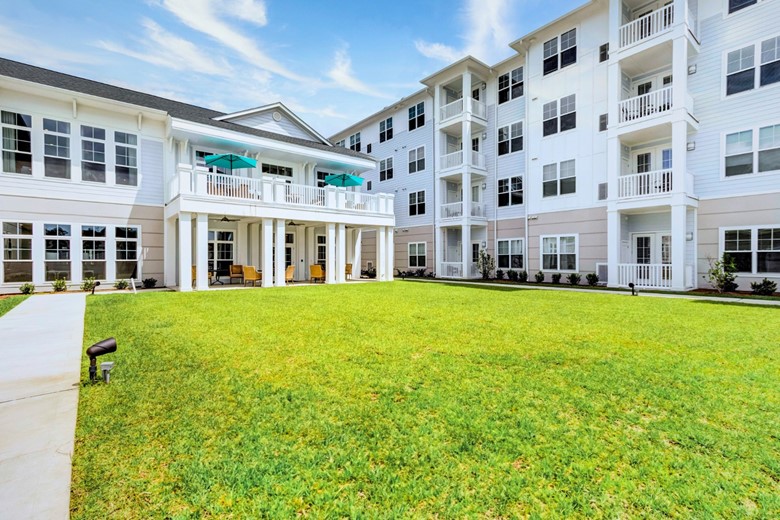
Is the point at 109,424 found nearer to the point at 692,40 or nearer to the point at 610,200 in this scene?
the point at 610,200

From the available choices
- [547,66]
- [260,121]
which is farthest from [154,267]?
[547,66]

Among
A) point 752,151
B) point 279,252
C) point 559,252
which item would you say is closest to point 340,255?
point 279,252

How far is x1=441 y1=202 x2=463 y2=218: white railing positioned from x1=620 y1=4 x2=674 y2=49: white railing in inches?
420

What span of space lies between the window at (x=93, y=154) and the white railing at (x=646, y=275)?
22.1m

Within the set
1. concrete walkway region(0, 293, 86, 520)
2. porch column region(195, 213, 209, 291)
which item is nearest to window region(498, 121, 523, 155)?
porch column region(195, 213, 209, 291)

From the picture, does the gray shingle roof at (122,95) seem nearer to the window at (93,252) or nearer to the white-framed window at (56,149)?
the white-framed window at (56,149)

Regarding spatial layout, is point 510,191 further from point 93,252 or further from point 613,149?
point 93,252

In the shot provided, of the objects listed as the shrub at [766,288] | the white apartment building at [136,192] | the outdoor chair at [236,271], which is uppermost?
the white apartment building at [136,192]

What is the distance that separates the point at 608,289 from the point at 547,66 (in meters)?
12.3

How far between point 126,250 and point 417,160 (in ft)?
57.8

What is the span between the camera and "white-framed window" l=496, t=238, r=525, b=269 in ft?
68.7

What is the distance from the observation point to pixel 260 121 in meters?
19.1

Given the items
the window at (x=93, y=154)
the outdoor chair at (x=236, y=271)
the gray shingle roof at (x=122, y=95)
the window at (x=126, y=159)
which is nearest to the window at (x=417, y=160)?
the gray shingle roof at (x=122, y=95)

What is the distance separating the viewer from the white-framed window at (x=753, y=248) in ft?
43.9
